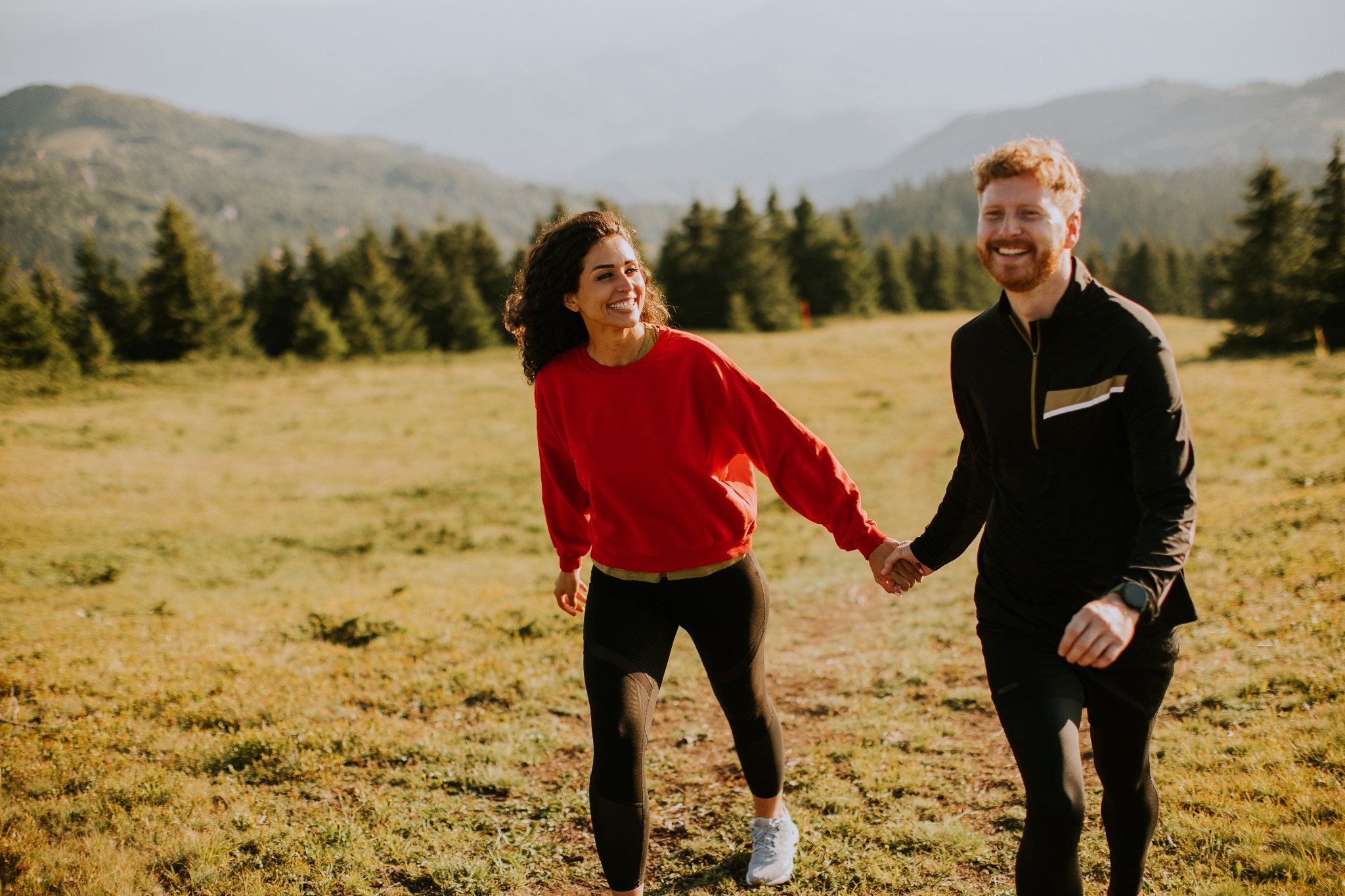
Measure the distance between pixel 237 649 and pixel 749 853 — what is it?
572 cm

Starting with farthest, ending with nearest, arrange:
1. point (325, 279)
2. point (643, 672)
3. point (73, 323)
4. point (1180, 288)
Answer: point (1180, 288), point (325, 279), point (73, 323), point (643, 672)

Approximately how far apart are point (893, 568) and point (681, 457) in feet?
3.46

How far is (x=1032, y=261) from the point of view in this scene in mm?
2660

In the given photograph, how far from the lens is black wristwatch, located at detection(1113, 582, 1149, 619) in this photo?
2305 mm

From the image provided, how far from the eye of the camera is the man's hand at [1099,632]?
2.27 m

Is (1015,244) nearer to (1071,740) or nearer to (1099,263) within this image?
(1071,740)

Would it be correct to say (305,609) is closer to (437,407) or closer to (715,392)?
(715,392)

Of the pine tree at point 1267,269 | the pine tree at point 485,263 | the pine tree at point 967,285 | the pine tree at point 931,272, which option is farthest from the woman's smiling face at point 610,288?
the pine tree at point 967,285

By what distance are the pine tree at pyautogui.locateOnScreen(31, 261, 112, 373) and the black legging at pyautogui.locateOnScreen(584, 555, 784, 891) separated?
39937 millimetres

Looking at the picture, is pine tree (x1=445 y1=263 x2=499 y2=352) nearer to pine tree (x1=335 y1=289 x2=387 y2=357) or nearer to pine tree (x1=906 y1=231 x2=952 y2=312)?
pine tree (x1=335 y1=289 x2=387 y2=357)

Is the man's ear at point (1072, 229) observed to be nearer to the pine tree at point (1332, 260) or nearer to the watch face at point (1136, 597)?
the watch face at point (1136, 597)

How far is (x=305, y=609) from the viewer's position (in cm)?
920

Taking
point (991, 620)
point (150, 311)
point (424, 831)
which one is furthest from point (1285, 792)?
point (150, 311)

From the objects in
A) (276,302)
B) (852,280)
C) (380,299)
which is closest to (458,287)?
(380,299)
